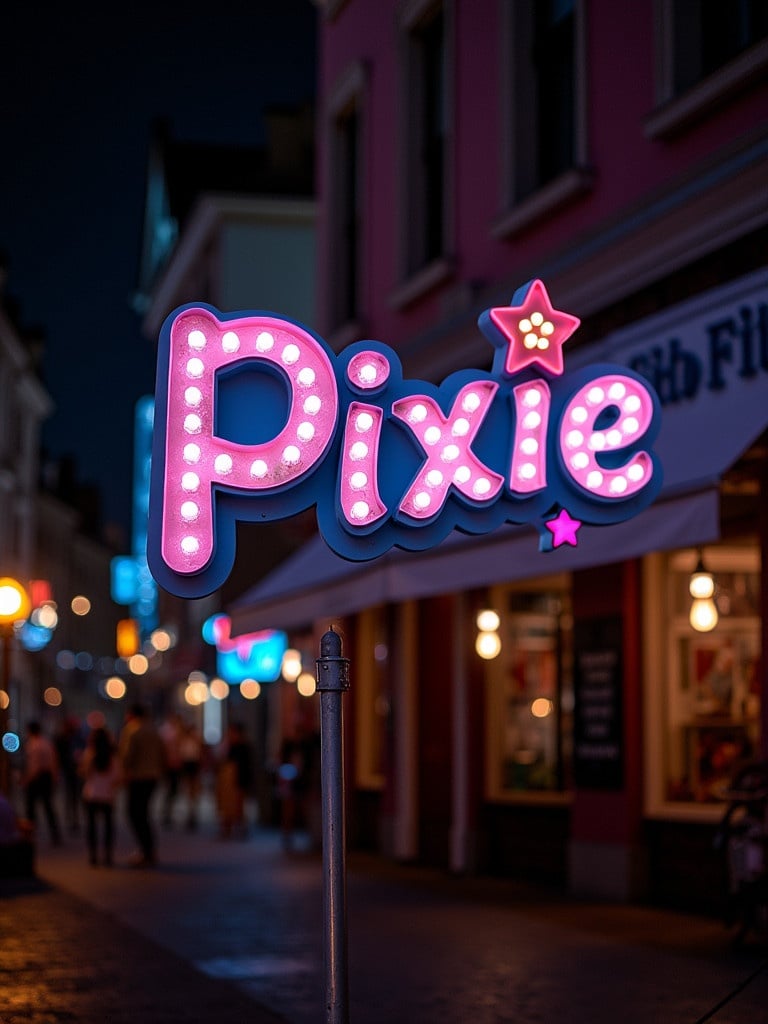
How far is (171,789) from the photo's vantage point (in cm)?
2705

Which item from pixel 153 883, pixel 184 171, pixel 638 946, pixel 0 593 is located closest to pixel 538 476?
pixel 638 946

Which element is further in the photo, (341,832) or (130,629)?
(130,629)

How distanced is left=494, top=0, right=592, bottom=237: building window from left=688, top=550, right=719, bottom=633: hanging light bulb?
4.12m

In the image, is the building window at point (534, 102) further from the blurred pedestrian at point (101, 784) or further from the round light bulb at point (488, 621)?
the blurred pedestrian at point (101, 784)

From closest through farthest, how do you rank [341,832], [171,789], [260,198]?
[341,832] → [171,789] → [260,198]

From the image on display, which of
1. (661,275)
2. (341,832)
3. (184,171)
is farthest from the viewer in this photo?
(184,171)

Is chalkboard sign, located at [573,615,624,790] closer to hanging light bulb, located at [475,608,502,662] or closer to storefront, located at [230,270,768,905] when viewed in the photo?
storefront, located at [230,270,768,905]

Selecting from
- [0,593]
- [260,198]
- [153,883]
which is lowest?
[153,883]

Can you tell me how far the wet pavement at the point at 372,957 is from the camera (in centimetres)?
877

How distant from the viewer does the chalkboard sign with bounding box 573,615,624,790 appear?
13836mm

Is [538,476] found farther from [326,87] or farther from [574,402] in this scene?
[326,87]

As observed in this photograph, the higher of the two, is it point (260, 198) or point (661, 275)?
point (260, 198)

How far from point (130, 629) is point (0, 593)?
3332 cm

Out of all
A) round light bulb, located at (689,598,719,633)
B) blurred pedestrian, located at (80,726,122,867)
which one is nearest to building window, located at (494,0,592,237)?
round light bulb, located at (689,598,719,633)
